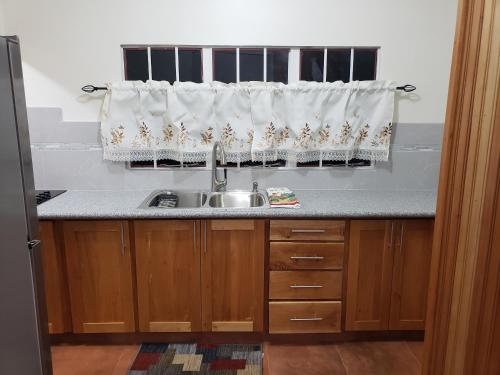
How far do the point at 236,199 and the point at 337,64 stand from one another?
1.16 metres

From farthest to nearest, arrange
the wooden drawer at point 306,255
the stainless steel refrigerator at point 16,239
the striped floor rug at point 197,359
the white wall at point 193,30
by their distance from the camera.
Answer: the white wall at point 193,30, the wooden drawer at point 306,255, the striped floor rug at point 197,359, the stainless steel refrigerator at point 16,239

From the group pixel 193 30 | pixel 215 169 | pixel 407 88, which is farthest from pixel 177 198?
pixel 407 88

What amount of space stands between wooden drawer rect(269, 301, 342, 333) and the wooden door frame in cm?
132

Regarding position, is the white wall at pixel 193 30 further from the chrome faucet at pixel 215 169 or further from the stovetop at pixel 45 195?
the chrome faucet at pixel 215 169

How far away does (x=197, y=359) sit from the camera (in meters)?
2.26

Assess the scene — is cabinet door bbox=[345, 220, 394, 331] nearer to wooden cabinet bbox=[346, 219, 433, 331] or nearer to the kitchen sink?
wooden cabinet bbox=[346, 219, 433, 331]

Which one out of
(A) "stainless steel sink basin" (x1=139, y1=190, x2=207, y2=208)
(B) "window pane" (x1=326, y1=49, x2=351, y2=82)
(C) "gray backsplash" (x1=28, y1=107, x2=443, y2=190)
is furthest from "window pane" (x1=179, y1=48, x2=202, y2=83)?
(B) "window pane" (x1=326, y1=49, x2=351, y2=82)

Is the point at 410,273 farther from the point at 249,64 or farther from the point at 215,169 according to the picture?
the point at 249,64

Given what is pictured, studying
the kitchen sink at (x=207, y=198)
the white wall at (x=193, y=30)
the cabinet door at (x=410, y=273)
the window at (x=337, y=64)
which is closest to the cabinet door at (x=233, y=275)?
the kitchen sink at (x=207, y=198)

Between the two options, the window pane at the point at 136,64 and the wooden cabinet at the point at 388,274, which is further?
the window pane at the point at 136,64

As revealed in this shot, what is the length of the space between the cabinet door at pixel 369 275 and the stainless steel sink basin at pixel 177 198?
104 cm

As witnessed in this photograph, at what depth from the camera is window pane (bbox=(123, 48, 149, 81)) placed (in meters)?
2.61

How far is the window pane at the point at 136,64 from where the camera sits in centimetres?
261

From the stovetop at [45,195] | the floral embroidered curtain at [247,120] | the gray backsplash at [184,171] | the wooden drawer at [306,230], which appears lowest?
the wooden drawer at [306,230]
